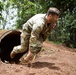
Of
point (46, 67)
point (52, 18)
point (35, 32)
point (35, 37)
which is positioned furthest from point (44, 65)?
point (52, 18)

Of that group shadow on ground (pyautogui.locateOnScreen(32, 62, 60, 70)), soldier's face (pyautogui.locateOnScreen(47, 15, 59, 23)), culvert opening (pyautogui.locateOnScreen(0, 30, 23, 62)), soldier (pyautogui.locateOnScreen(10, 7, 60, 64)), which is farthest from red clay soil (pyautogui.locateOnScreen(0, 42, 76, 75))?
culvert opening (pyautogui.locateOnScreen(0, 30, 23, 62))

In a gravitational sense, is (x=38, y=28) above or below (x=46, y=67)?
above

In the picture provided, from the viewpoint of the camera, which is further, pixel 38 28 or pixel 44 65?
pixel 44 65

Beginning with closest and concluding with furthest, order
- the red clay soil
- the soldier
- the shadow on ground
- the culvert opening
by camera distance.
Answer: the red clay soil < the soldier < the shadow on ground < the culvert opening

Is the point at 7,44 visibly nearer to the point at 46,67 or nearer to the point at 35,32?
the point at 46,67

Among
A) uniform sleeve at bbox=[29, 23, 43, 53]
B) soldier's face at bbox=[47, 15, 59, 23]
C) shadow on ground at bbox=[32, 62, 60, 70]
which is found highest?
soldier's face at bbox=[47, 15, 59, 23]

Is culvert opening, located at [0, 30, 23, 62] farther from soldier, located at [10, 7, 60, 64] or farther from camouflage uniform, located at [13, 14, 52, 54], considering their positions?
soldier, located at [10, 7, 60, 64]

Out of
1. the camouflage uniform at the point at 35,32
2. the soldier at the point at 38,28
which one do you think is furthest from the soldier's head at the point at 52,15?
the camouflage uniform at the point at 35,32

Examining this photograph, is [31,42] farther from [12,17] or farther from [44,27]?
[12,17]

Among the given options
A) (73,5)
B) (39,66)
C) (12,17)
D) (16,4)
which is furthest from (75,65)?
(12,17)

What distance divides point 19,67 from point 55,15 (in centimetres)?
133

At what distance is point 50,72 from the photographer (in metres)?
5.25

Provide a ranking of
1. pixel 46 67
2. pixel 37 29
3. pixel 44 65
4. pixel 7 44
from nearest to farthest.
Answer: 1. pixel 37 29
2. pixel 46 67
3. pixel 44 65
4. pixel 7 44

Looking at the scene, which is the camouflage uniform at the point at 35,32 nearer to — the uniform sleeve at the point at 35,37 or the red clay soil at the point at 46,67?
the uniform sleeve at the point at 35,37
